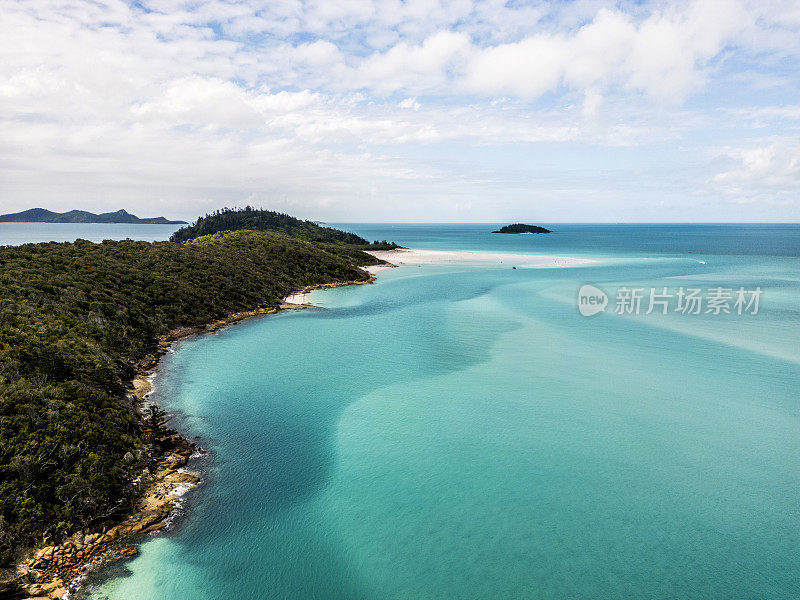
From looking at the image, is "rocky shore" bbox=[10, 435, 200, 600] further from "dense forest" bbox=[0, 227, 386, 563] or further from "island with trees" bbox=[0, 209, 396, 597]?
"dense forest" bbox=[0, 227, 386, 563]

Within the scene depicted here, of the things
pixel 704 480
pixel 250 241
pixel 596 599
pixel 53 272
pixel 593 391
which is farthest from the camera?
pixel 250 241

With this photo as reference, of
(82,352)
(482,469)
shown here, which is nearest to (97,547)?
(482,469)

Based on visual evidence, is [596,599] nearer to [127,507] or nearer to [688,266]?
[127,507]

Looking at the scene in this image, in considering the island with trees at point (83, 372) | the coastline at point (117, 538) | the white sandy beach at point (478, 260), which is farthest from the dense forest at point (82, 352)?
the white sandy beach at point (478, 260)

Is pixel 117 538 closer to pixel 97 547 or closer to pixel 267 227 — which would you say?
pixel 97 547

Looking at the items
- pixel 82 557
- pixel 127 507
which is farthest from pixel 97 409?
pixel 82 557
